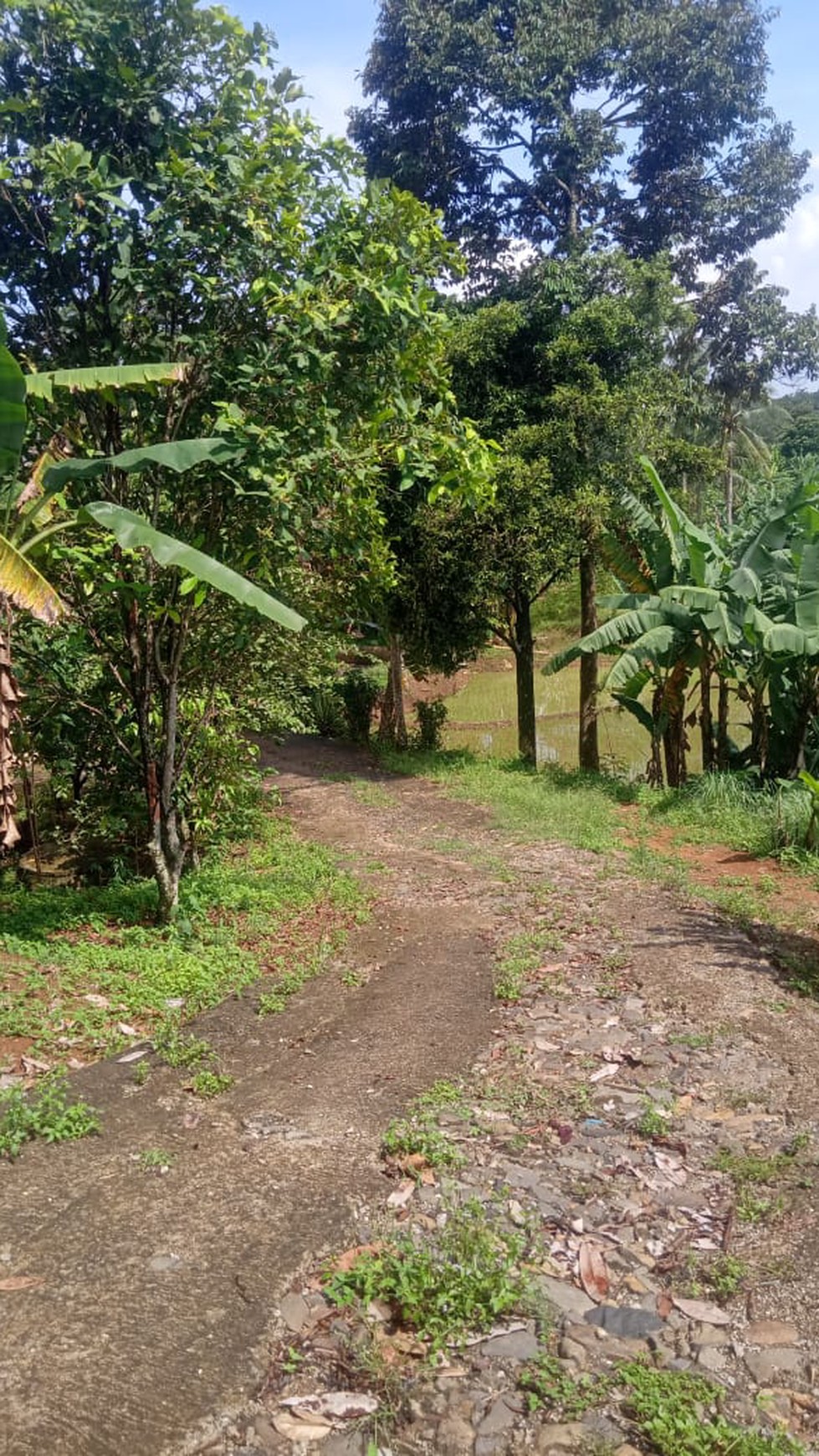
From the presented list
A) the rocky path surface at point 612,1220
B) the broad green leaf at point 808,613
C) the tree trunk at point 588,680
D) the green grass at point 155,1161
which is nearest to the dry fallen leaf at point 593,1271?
the rocky path surface at point 612,1220

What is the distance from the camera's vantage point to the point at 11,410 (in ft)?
14.6

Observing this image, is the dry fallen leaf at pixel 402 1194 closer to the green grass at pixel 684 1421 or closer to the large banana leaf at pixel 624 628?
the green grass at pixel 684 1421

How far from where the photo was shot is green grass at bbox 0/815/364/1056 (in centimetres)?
506

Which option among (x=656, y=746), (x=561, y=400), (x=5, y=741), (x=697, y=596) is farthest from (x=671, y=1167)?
(x=561, y=400)

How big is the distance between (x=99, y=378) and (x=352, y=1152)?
12.8ft

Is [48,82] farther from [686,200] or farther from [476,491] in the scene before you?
[686,200]

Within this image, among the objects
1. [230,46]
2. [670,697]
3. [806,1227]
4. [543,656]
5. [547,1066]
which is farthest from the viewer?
[543,656]

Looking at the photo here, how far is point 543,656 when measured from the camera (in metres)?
30.2

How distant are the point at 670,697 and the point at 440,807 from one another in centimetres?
303

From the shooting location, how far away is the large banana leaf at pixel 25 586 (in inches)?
182

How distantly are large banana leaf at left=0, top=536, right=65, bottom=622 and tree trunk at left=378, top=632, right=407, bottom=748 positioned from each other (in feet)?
32.8

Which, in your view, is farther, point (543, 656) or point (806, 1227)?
point (543, 656)

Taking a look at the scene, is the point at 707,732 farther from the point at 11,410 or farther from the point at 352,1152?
the point at 11,410

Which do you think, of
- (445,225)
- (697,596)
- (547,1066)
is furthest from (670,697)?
(445,225)
